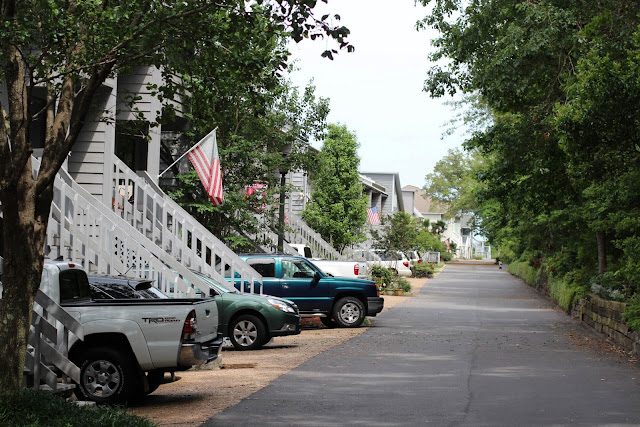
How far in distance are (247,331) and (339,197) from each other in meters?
24.2

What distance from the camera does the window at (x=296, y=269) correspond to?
2014 cm

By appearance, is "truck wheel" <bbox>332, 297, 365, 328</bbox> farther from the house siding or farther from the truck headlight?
the house siding

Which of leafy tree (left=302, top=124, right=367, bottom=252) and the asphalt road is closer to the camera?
the asphalt road

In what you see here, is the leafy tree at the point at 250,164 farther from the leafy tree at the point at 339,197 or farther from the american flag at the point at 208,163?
the leafy tree at the point at 339,197

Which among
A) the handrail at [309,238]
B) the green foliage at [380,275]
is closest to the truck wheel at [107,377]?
the handrail at [309,238]

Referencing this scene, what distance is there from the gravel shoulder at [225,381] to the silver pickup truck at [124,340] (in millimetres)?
417

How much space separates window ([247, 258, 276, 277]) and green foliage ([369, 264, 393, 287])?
17.7 m

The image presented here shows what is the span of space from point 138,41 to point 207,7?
2.81 ft

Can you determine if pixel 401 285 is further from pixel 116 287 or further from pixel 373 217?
pixel 116 287

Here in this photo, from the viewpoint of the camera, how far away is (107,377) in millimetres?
9734

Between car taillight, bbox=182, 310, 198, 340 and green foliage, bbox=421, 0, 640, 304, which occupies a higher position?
green foliage, bbox=421, 0, 640, 304

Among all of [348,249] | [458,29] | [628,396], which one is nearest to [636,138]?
[628,396]

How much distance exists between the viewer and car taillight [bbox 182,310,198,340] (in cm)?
963

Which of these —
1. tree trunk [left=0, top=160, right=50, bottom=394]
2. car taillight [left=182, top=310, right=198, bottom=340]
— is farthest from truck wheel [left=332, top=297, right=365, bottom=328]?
tree trunk [left=0, top=160, right=50, bottom=394]
